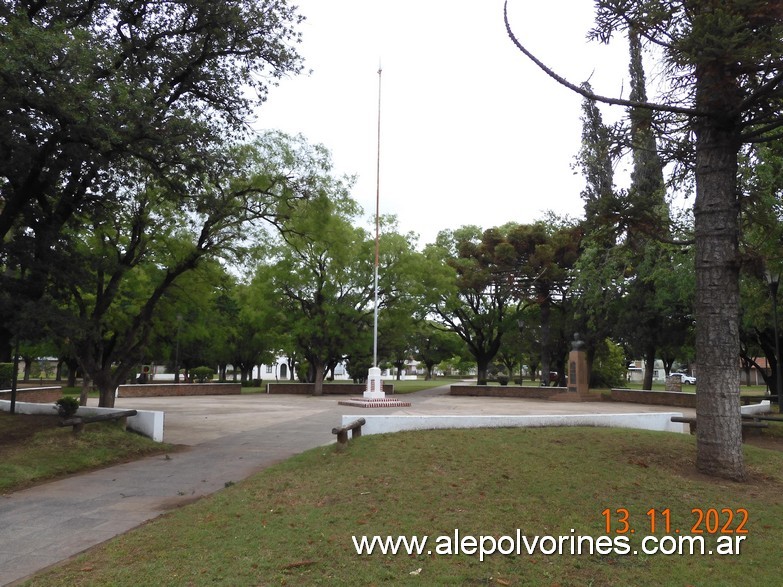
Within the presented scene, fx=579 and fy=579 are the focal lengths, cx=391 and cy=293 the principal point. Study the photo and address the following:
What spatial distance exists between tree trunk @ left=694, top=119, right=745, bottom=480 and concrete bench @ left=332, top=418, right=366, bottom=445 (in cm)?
529

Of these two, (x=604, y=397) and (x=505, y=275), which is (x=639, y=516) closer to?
(x=604, y=397)

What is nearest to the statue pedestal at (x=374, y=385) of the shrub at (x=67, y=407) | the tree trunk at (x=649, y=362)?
the shrub at (x=67, y=407)

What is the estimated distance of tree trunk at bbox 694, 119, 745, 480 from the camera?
25.7 ft

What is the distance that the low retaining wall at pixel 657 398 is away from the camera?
80.2 ft

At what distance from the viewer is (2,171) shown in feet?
35.1

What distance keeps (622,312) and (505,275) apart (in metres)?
6.72

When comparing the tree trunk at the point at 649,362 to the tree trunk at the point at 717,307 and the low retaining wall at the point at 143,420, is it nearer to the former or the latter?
the tree trunk at the point at 717,307

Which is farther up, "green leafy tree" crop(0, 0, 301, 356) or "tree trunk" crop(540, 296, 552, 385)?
"green leafy tree" crop(0, 0, 301, 356)

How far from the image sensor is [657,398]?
85.6 feet

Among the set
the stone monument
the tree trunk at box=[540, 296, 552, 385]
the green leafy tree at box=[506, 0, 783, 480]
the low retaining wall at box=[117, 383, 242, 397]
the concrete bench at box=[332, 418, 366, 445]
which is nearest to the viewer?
the green leafy tree at box=[506, 0, 783, 480]

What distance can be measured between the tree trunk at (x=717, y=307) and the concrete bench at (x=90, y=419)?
11.0m

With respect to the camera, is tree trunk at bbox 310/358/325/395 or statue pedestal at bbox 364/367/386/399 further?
tree trunk at bbox 310/358/325/395

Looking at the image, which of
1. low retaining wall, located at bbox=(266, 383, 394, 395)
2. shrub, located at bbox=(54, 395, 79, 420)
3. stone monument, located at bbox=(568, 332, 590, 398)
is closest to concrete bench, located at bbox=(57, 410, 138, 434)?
shrub, located at bbox=(54, 395, 79, 420)

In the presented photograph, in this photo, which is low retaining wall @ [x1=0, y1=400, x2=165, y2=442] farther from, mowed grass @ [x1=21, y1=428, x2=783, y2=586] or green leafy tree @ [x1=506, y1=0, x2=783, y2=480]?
green leafy tree @ [x1=506, y1=0, x2=783, y2=480]
